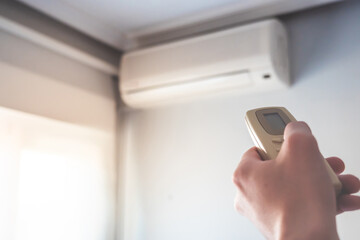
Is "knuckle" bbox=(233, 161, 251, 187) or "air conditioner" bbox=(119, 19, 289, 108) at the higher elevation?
"air conditioner" bbox=(119, 19, 289, 108)

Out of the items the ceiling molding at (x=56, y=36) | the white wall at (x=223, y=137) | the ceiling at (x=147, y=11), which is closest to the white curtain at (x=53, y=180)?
the white wall at (x=223, y=137)

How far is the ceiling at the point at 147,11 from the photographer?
4.31ft

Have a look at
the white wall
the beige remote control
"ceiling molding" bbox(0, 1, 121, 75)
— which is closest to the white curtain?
the white wall

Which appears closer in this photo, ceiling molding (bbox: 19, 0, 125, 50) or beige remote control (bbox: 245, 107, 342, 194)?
beige remote control (bbox: 245, 107, 342, 194)

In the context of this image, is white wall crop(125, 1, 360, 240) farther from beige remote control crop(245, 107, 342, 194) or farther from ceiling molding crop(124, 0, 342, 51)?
beige remote control crop(245, 107, 342, 194)

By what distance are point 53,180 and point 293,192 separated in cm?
110

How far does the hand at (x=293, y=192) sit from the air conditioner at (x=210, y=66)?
0.86 metres

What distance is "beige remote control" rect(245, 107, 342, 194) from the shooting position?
1.94ft

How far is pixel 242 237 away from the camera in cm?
136

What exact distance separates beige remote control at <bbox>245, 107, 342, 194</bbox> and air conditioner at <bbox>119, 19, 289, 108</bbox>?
0.57 metres

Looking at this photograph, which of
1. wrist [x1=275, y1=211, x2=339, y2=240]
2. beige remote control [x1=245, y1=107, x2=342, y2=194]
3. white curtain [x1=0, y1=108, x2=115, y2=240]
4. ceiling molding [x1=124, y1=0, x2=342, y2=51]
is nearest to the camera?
wrist [x1=275, y1=211, x2=339, y2=240]

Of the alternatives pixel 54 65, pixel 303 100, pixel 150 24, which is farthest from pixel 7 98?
pixel 303 100

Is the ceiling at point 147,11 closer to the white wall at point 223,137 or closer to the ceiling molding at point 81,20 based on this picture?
the ceiling molding at point 81,20

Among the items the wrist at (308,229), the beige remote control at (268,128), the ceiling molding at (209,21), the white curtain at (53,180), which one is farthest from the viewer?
the ceiling molding at (209,21)
